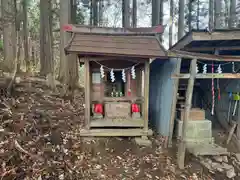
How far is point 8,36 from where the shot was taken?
387 inches

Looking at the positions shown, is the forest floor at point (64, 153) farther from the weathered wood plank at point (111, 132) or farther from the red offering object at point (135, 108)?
the red offering object at point (135, 108)

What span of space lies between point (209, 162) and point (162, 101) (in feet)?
7.90

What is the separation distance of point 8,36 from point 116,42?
7.40m

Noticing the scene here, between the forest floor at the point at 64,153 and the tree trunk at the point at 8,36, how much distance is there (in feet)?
12.3

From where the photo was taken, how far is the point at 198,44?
597 centimetres

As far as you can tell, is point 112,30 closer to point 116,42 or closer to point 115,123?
point 116,42

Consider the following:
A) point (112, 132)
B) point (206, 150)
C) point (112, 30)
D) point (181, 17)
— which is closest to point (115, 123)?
point (112, 132)

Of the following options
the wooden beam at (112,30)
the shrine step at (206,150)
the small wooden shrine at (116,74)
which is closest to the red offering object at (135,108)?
the small wooden shrine at (116,74)

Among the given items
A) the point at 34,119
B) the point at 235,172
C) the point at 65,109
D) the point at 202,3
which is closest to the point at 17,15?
the point at 65,109

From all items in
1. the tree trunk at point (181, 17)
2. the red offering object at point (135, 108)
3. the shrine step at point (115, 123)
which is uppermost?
the tree trunk at point (181, 17)

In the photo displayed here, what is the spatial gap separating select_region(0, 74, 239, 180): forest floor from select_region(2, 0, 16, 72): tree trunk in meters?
3.74

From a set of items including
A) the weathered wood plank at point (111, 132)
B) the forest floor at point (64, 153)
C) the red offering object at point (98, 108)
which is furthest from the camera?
the red offering object at point (98, 108)

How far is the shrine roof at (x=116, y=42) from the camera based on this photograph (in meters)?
5.12

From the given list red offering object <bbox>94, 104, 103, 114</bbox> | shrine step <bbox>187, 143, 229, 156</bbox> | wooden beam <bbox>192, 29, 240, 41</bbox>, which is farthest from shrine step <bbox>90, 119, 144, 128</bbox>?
wooden beam <bbox>192, 29, 240, 41</bbox>
